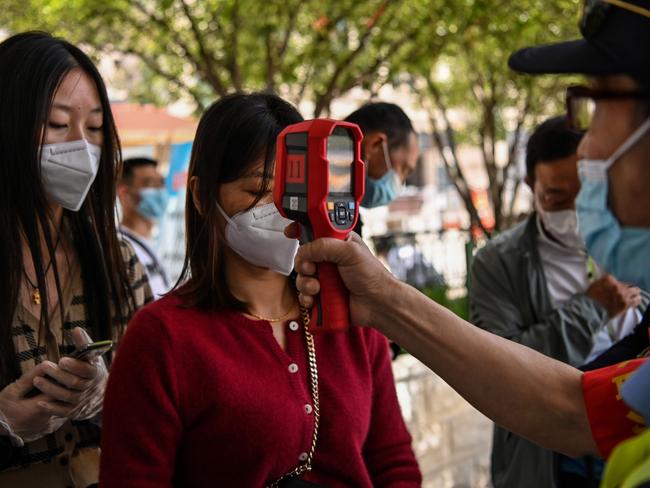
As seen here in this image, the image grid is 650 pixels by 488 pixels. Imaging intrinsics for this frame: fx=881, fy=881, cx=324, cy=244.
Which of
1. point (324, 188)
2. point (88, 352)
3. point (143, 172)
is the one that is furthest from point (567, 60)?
point (143, 172)

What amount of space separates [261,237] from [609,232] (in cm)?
94

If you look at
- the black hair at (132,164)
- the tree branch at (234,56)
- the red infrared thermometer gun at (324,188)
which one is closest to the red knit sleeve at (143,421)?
the red infrared thermometer gun at (324,188)

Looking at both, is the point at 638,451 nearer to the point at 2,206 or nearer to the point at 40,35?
the point at 2,206

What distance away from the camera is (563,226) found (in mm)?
3457

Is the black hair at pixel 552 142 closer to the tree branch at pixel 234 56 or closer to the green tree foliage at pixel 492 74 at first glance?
the green tree foliage at pixel 492 74

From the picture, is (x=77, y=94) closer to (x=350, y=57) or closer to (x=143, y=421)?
(x=143, y=421)

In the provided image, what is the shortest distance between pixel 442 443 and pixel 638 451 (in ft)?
16.9

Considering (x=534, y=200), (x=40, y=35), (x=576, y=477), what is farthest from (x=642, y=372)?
(x=534, y=200)

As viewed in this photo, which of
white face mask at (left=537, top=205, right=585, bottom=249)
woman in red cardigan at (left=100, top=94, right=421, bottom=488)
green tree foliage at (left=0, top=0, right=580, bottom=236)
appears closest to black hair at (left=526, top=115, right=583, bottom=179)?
white face mask at (left=537, top=205, right=585, bottom=249)

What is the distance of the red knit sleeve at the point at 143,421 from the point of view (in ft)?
6.55

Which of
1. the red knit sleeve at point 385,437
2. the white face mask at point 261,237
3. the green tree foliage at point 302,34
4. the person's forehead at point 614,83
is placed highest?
the green tree foliage at point 302,34

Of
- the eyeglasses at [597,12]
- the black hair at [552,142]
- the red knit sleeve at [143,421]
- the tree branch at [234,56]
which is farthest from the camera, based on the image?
the tree branch at [234,56]

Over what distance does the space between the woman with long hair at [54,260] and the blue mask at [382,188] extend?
1.54 m

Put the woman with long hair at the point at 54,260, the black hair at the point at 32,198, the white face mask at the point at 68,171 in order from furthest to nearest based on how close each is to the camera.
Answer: the white face mask at the point at 68,171
the black hair at the point at 32,198
the woman with long hair at the point at 54,260
